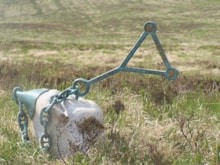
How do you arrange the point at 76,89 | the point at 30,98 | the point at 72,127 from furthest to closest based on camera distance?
the point at 30,98
the point at 76,89
the point at 72,127

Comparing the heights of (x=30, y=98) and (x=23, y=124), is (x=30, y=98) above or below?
above

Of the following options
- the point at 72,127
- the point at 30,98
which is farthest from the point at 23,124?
the point at 72,127

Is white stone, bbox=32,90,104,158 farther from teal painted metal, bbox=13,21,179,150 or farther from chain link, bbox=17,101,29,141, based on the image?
chain link, bbox=17,101,29,141

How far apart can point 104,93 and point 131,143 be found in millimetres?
1490

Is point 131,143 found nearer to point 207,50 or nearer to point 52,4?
point 207,50

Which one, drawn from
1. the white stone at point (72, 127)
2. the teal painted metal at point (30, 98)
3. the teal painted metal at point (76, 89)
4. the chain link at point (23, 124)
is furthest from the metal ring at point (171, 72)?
the chain link at point (23, 124)

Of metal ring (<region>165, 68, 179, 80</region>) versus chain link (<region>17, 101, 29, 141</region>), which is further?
chain link (<region>17, 101, 29, 141</region>)

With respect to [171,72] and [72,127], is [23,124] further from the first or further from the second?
[171,72]

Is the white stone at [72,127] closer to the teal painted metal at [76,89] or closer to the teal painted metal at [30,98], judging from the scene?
the teal painted metal at [76,89]

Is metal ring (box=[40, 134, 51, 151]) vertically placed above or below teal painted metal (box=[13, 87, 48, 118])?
below

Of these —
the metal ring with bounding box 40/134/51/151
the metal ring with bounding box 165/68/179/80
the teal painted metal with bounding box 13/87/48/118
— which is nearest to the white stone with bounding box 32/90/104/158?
the metal ring with bounding box 40/134/51/151

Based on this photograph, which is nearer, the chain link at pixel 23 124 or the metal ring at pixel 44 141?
the metal ring at pixel 44 141

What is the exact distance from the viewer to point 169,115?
411 centimetres

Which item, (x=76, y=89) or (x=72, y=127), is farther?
(x=76, y=89)
